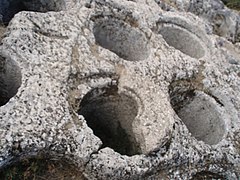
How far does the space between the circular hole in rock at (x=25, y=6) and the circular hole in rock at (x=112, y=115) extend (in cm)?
267

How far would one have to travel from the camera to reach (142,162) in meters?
6.70

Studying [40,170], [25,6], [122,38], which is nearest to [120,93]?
[122,38]

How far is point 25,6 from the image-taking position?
395 inches

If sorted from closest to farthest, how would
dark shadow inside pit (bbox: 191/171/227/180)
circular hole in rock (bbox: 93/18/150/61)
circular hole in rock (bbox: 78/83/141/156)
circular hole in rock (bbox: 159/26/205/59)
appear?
1. dark shadow inside pit (bbox: 191/171/227/180)
2. circular hole in rock (bbox: 78/83/141/156)
3. circular hole in rock (bbox: 93/18/150/61)
4. circular hole in rock (bbox: 159/26/205/59)

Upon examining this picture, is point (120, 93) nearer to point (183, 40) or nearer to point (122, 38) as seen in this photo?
point (122, 38)

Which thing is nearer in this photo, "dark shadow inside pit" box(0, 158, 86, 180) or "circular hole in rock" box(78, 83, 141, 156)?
"dark shadow inside pit" box(0, 158, 86, 180)

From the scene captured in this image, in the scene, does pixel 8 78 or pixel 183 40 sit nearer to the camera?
pixel 8 78

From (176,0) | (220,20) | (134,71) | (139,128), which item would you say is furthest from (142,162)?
(220,20)

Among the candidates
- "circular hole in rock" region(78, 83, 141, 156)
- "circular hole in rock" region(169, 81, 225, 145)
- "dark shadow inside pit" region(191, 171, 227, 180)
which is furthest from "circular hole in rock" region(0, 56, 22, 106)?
"dark shadow inside pit" region(191, 171, 227, 180)

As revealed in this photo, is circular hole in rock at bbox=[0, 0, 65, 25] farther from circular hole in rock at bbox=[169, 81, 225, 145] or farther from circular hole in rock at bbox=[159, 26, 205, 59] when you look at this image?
circular hole in rock at bbox=[169, 81, 225, 145]

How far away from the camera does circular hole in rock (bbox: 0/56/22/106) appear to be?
7.26 meters

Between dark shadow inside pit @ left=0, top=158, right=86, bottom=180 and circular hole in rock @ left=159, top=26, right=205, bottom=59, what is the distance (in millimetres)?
4487

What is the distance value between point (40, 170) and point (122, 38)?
160 inches

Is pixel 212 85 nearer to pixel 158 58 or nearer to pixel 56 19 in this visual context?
pixel 158 58
